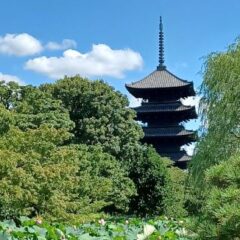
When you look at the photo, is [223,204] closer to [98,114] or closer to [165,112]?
[98,114]

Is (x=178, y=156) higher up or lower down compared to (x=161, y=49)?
lower down

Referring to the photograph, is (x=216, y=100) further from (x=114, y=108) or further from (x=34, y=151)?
(x=114, y=108)

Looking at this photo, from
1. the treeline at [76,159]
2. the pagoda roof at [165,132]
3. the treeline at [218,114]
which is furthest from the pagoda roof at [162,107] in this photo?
the treeline at [218,114]

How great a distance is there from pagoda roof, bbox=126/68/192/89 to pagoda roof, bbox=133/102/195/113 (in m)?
1.00

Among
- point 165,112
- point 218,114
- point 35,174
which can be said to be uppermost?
point 165,112

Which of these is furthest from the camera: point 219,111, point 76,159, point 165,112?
point 165,112

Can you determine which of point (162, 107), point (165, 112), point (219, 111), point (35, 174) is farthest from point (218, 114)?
point (162, 107)

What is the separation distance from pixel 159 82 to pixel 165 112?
2009 millimetres

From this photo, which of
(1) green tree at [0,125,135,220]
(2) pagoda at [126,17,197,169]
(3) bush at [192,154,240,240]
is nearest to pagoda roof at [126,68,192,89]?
(2) pagoda at [126,17,197,169]

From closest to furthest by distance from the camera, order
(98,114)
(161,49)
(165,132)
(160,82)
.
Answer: (98,114) < (165,132) < (160,82) < (161,49)

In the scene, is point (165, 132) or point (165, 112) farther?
point (165, 112)

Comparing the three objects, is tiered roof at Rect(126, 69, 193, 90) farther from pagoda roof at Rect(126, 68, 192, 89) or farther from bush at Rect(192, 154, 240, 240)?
bush at Rect(192, 154, 240, 240)

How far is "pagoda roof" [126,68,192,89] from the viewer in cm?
3033

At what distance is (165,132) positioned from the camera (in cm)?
2955
